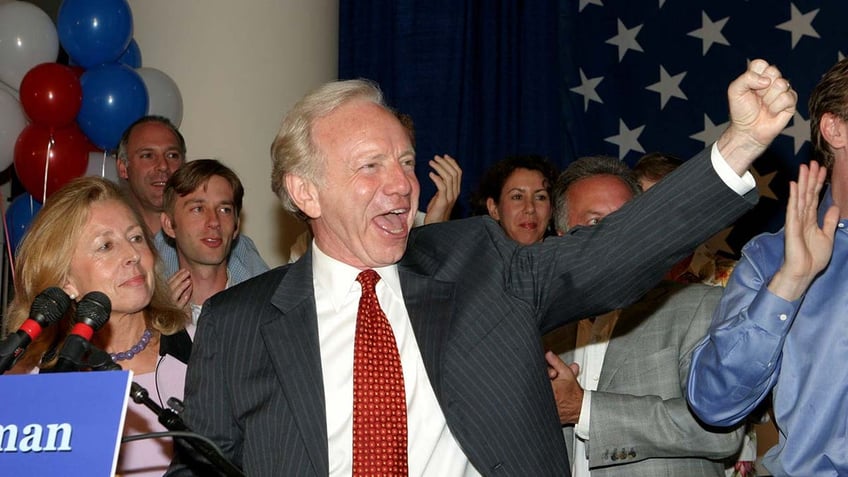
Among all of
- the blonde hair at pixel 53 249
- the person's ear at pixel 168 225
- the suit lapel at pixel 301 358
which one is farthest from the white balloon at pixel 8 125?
the suit lapel at pixel 301 358

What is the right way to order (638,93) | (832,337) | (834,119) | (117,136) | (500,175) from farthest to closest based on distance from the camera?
1. (638,93)
2. (117,136)
3. (500,175)
4. (834,119)
5. (832,337)

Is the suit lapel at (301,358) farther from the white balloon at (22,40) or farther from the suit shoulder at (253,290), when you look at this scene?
the white balloon at (22,40)

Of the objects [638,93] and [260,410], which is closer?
[260,410]

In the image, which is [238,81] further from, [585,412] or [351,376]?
[351,376]

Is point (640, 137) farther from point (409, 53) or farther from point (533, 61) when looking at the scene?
point (409, 53)

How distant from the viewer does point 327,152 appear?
234 centimetres

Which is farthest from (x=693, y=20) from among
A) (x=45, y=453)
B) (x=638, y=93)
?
(x=45, y=453)

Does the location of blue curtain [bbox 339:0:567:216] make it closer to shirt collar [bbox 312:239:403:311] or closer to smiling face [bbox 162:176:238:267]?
smiling face [bbox 162:176:238:267]

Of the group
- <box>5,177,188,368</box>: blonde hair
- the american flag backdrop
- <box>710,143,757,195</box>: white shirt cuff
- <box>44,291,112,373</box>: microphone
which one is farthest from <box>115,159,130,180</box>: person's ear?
<box>710,143,757,195</box>: white shirt cuff

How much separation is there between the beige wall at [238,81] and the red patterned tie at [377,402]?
112 inches

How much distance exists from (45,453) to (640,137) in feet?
13.7

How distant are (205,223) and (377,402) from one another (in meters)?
2.07

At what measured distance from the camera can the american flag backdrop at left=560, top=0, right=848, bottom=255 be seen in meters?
4.85

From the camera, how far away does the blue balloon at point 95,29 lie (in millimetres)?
4840
